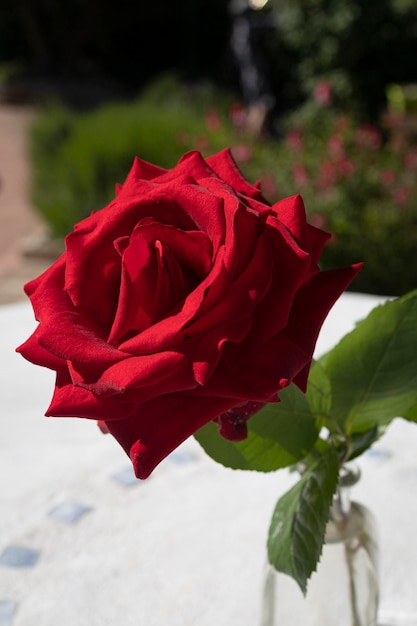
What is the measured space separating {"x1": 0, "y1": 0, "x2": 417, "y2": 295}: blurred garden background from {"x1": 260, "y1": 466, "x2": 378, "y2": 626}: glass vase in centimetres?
260

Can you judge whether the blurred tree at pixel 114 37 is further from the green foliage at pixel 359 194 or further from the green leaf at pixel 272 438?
the green leaf at pixel 272 438

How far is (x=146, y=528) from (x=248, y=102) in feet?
31.1

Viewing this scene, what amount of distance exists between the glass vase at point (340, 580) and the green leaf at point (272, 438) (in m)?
0.07

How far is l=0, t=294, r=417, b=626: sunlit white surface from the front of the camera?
0.69m

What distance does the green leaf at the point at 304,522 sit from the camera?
48 cm

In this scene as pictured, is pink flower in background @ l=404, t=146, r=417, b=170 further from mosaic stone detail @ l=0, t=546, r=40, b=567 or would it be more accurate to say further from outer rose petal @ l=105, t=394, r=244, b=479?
outer rose petal @ l=105, t=394, r=244, b=479

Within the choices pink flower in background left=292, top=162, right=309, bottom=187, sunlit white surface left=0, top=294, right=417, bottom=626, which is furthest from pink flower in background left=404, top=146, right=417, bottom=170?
sunlit white surface left=0, top=294, right=417, bottom=626

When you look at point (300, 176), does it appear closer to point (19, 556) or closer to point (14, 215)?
point (14, 215)

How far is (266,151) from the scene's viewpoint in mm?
4664

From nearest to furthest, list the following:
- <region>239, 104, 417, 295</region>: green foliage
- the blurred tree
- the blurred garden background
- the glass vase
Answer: the glass vase → <region>239, 104, 417, 295</region>: green foliage → the blurred garden background → the blurred tree

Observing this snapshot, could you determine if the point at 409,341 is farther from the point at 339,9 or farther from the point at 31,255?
the point at 339,9

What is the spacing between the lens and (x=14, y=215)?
5875mm

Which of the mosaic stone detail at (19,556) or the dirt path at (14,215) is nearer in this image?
the mosaic stone detail at (19,556)

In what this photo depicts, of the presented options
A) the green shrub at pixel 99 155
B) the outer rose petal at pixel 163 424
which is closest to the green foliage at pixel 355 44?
the green shrub at pixel 99 155
